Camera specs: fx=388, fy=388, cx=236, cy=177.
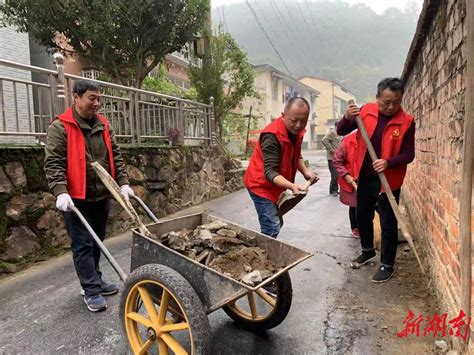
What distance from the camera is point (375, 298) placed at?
3.53m

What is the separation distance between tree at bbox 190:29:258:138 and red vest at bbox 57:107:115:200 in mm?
7852

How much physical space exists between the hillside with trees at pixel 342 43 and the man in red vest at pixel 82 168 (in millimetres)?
50665

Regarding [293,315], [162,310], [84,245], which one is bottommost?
[293,315]

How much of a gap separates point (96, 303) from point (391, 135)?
3035 millimetres

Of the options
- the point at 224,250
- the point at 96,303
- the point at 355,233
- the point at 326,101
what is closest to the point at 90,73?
the point at 355,233

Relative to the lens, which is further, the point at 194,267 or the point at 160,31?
the point at 160,31

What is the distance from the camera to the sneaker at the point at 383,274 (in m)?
3.84

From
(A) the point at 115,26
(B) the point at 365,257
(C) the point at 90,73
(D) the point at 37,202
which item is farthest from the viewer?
(C) the point at 90,73

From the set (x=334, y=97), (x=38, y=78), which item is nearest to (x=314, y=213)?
(x=38, y=78)

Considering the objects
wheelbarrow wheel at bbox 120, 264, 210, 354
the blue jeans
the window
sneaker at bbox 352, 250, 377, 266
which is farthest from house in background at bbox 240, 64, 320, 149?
wheelbarrow wheel at bbox 120, 264, 210, 354

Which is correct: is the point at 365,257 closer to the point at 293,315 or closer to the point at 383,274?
the point at 383,274

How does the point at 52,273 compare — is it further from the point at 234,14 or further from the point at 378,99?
the point at 234,14

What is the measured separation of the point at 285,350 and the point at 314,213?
191 inches

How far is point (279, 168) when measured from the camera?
3.32m
